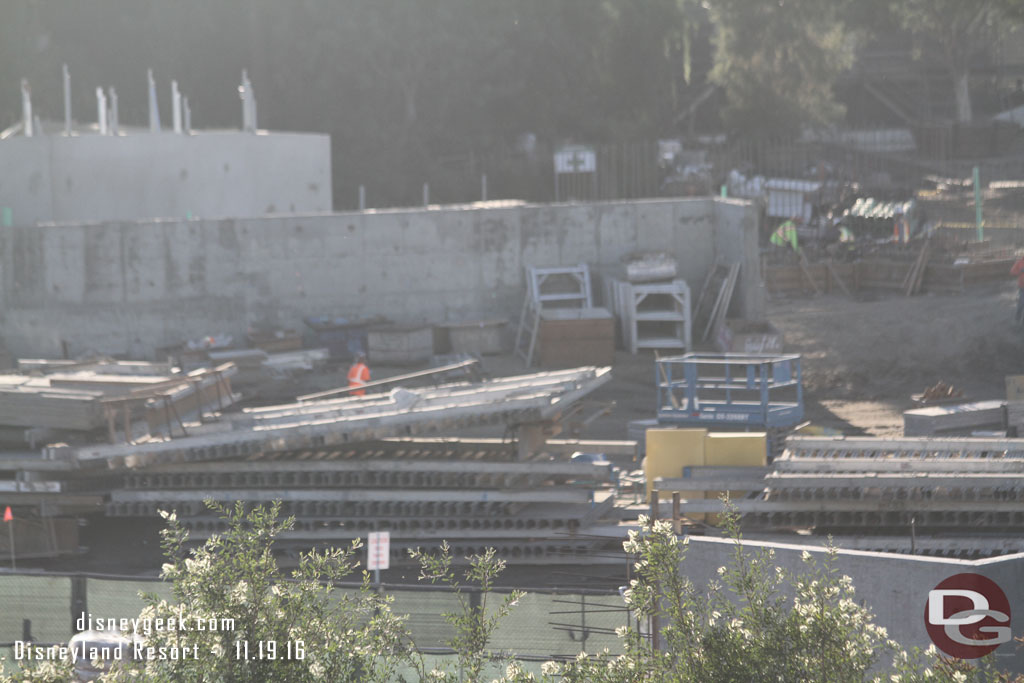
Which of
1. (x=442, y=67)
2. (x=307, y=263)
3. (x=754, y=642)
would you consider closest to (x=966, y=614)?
(x=754, y=642)

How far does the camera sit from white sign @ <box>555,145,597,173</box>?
143ft

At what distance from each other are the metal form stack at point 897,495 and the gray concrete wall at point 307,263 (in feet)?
37.1

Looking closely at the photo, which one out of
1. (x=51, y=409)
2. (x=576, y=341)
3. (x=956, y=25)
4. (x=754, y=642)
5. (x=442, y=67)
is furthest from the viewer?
(x=956, y=25)

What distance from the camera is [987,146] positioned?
5041 cm

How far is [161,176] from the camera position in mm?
31359

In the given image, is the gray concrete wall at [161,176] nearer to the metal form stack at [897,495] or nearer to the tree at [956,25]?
the metal form stack at [897,495]

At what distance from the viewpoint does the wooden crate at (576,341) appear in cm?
2262

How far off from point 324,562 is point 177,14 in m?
54.5

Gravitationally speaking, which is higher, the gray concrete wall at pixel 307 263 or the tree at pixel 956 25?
the tree at pixel 956 25

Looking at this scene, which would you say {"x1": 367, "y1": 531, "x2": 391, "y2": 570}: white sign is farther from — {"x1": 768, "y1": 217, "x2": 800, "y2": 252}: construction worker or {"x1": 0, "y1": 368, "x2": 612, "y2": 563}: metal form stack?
{"x1": 768, "y1": 217, "x2": 800, "y2": 252}: construction worker

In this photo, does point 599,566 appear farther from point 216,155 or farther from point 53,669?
point 216,155

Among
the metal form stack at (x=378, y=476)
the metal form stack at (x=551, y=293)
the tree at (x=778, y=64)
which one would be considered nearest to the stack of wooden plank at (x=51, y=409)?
the metal form stack at (x=378, y=476)

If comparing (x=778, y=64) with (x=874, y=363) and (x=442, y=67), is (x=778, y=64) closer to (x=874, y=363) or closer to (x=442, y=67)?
(x=442, y=67)

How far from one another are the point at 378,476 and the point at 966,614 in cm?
725
